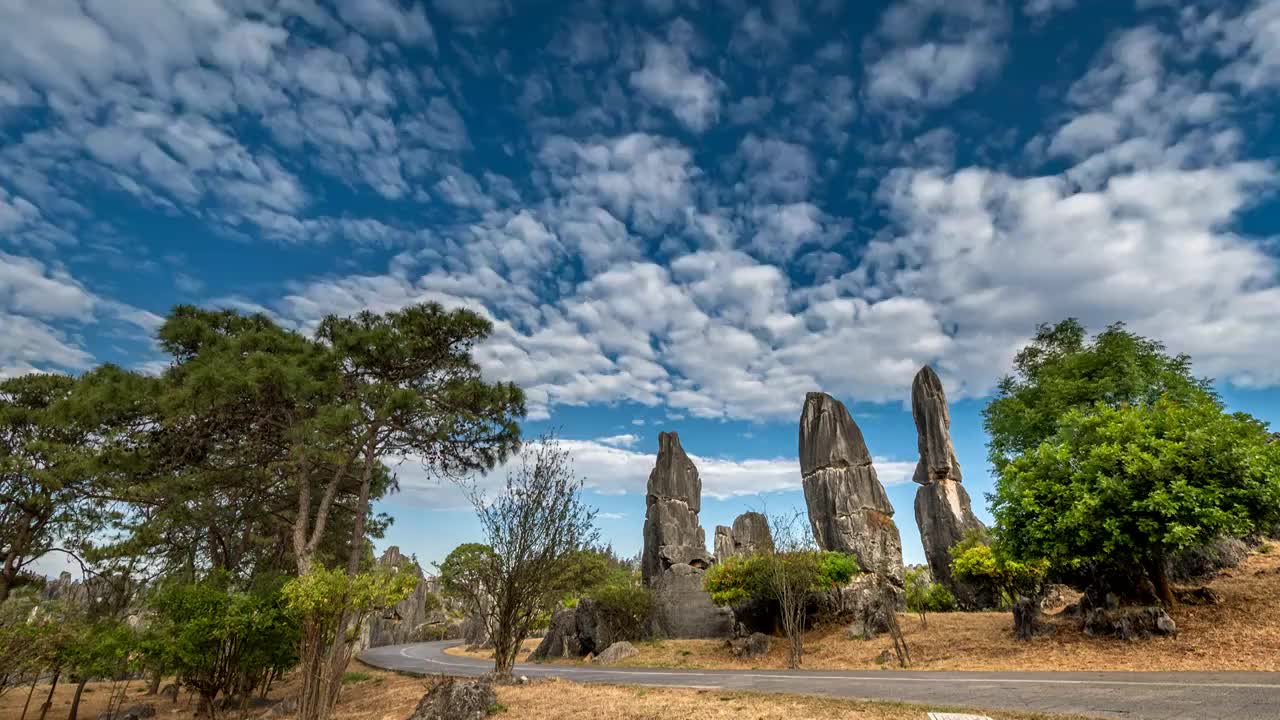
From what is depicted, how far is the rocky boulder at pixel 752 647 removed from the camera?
76.6ft

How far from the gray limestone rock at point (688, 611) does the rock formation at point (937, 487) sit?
454 inches

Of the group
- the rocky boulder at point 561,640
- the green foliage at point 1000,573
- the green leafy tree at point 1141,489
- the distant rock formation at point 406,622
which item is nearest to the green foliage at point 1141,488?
the green leafy tree at point 1141,489

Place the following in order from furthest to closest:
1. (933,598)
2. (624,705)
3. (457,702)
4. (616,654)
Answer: (616,654) → (933,598) → (624,705) → (457,702)

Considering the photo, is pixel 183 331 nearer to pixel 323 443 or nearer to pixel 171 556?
pixel 323 443

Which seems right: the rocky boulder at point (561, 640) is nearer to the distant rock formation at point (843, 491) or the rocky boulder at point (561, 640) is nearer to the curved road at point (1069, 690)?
the distant rock formation at point (843, 491)

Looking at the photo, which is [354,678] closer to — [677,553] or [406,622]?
[677,553]

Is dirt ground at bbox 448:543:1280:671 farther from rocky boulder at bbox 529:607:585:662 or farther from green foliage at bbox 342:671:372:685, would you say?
green foliage at bbox 342:671:372:685

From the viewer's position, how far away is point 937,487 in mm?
32031

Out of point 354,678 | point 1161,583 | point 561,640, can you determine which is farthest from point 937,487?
point 354,678

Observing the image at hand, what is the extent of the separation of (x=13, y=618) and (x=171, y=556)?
5.66m

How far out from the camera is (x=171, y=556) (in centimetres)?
2189

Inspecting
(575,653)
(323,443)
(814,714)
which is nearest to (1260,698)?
(814,714)

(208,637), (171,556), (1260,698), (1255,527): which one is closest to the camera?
(1260,698)

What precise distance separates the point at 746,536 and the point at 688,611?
27.4 metres
